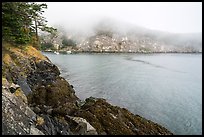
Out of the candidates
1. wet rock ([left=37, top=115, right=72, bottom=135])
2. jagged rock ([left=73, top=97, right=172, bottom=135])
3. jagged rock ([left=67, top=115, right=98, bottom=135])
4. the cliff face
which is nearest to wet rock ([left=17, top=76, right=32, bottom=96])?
the cliff face

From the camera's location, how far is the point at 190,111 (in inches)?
1359

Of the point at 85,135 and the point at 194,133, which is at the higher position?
the point at 85,135

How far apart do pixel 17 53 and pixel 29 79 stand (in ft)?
13.6

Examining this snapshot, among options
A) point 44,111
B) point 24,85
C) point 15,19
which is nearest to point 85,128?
point 44,111

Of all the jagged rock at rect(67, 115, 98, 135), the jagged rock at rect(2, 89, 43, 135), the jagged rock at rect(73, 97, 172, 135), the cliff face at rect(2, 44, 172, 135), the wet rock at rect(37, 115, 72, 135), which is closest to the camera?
the jagged rock at rect(2, 89, 43, 135)

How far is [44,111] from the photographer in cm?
2222

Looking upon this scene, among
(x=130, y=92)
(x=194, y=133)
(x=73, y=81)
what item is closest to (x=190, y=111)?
(x=194, y=133)

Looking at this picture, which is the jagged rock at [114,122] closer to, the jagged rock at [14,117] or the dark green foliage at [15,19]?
the jagged rock at [14,117]

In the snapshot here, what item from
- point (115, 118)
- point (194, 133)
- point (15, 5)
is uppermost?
point (15, 5)

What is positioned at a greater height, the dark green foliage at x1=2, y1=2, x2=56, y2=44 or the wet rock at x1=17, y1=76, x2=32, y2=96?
the dark green foliage at x1=2, y1=2, x2=56, y2=44

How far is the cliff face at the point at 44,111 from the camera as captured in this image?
1725 centimetres

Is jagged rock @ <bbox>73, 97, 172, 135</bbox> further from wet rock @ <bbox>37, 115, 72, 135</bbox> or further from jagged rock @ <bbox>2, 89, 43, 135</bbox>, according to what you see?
jagged rock @ <bbox>2, 89, 43, 135</bbox>

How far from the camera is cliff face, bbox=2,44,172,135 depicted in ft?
56.6

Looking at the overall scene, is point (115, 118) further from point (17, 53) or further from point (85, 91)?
point (85, 91)
